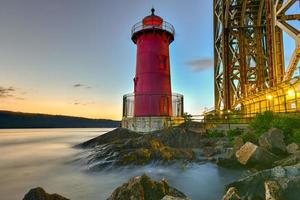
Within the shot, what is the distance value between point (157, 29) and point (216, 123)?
935cm

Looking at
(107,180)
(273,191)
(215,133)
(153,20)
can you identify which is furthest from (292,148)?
(153,20)

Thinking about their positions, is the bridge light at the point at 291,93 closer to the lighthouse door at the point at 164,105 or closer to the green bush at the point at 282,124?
the green bush at the point at 282,124

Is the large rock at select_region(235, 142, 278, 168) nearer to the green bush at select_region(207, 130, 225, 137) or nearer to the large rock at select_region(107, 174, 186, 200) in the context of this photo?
the large rock at select_region(107, 174, 186, 200)

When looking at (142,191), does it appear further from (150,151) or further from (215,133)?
(215,133)

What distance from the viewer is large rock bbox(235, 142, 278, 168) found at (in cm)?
790

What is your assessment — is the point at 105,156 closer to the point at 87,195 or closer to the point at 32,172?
the point at 32,172

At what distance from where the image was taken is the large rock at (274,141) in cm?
902

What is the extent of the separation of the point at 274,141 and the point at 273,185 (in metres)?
5.64

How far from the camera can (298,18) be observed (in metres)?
14.8

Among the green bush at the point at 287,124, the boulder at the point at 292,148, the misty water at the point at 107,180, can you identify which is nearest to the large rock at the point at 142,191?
the misty water at the point at 107,180

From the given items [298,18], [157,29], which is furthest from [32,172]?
[298,18]

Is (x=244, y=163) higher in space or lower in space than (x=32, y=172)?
higher

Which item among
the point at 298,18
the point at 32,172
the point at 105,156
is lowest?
the point at 32,172

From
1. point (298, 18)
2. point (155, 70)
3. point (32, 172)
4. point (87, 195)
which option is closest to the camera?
point (87, 195)
